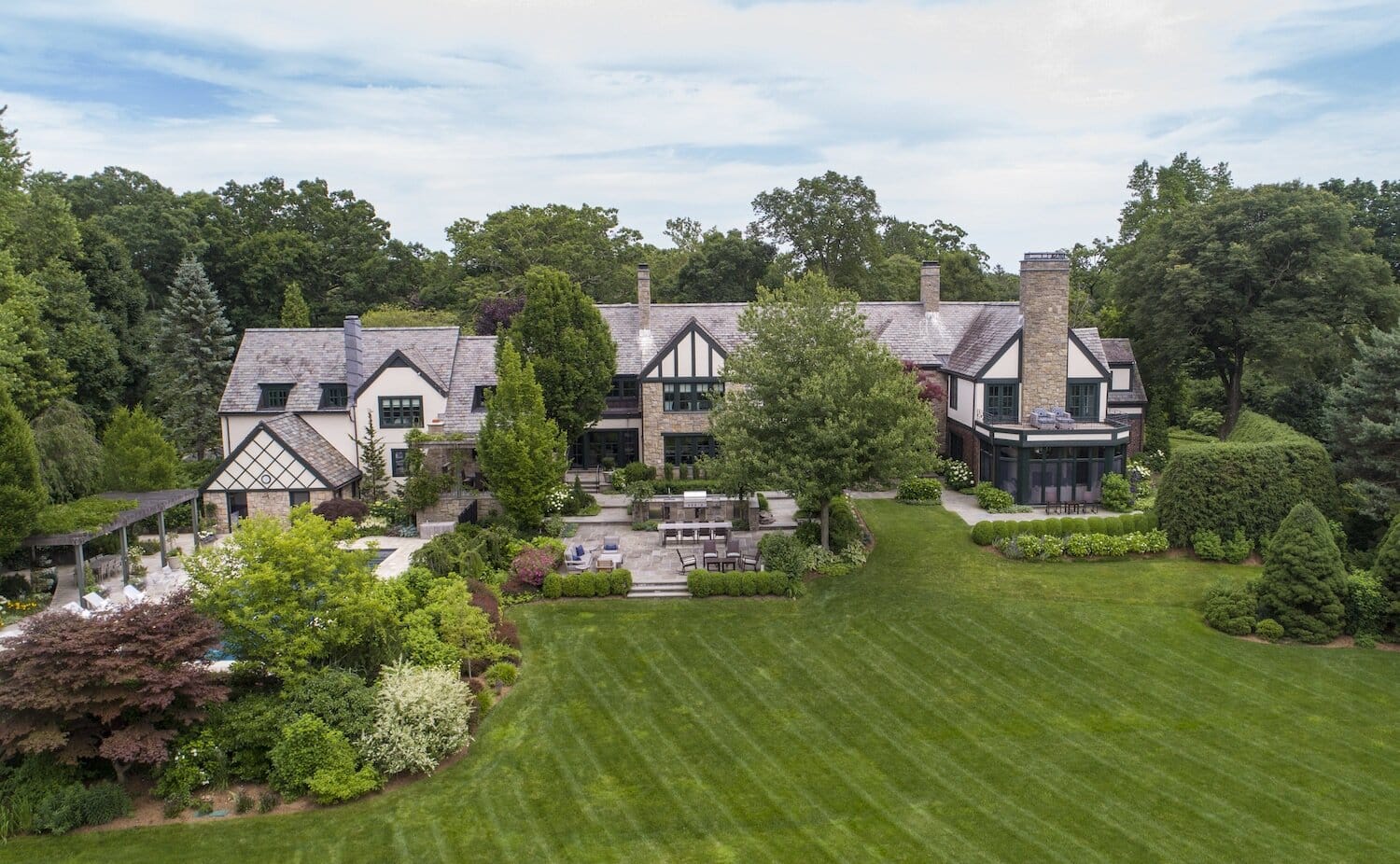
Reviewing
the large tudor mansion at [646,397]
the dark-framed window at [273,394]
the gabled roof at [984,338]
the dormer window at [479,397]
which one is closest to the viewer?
the large tudor mansion at [646,397]

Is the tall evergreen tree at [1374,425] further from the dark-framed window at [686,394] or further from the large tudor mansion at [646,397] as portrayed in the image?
the dark-framed window at [686,394]

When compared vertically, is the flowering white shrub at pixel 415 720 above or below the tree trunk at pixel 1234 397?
below

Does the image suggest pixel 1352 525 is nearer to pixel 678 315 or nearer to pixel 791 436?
pixel 791 436

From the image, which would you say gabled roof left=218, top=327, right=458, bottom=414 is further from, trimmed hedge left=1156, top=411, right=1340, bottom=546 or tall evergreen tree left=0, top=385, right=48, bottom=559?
trimmed hedge left=1156, top=411, right=1340, bottom=546

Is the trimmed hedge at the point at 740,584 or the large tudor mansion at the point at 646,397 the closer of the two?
the trimmed hedge at the point at 740,584

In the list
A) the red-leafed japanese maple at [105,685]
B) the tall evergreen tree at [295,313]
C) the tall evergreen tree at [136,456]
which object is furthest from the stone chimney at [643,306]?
the red-leafed japanese maple at [105,685]

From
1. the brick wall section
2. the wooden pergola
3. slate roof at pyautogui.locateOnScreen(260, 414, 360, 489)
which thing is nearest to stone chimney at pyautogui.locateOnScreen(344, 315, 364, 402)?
slate roof at pyautogui.locateOnScreen(260, 414, 360, 489)

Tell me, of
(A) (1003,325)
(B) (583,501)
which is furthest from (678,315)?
(A) (1003,325)

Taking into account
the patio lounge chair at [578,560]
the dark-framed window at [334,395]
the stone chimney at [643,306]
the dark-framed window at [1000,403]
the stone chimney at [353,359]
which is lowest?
the patio lounge chair at [578,560]
